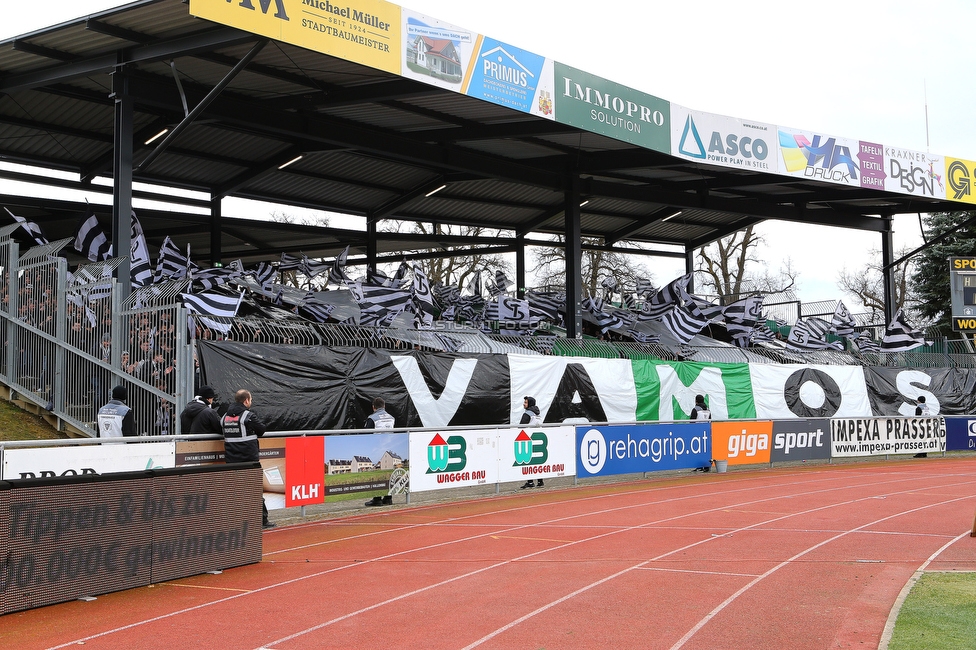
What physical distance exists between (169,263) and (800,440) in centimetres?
1780

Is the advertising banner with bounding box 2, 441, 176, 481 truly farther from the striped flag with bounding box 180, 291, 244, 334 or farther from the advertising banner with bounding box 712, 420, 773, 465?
the advertising banner with bounding box 712, 420, 773, 465

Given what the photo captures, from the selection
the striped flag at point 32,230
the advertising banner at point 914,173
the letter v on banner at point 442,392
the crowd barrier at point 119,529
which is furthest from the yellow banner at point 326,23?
the advertising banner at point 914,173

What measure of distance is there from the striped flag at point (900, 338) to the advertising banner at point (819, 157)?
33.9 feet

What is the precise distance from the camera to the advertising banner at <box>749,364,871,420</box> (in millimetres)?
29312

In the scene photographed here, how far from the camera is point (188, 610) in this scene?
8.67 metres

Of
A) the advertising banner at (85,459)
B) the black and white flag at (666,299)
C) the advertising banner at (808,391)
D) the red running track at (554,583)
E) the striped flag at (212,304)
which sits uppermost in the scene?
the black and white flag at (666,299)

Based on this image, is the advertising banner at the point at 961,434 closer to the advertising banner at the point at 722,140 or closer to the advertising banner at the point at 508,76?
the advertising banner at the point at 722,140

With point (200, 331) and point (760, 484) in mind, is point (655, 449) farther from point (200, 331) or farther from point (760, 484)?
point (200, 331)

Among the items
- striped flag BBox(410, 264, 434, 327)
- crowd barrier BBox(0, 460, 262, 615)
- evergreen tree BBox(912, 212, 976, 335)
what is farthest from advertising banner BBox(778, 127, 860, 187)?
crowd barrier BBox(0, 460, 262, 615)

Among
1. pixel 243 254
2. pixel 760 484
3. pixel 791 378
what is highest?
pixel 243 254

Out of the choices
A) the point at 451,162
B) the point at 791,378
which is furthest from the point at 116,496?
the point at 791,378

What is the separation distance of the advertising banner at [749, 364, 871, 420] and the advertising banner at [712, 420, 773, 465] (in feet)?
12.8

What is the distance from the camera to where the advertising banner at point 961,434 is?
30312 mm

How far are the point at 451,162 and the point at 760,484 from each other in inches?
501
